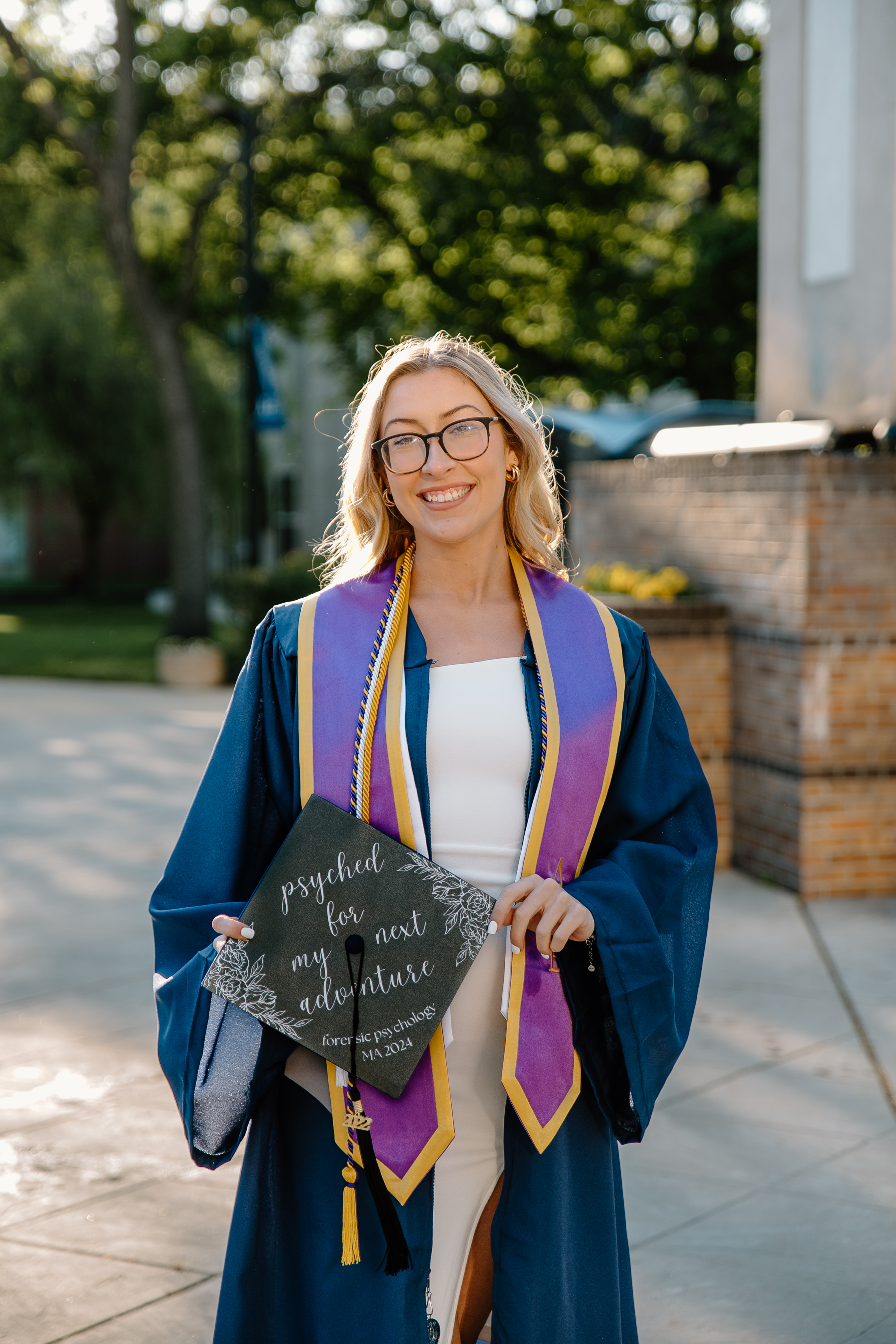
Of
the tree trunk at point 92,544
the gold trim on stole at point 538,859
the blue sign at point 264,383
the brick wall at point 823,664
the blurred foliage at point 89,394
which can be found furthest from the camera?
the tree trunk at point 92,544

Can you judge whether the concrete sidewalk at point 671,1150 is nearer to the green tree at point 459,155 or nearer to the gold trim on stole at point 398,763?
the gold trim on stole at point 398,763

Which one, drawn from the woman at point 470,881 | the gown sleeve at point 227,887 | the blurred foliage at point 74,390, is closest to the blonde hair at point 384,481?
the woman at point 470,881

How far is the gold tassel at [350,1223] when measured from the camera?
2113mm

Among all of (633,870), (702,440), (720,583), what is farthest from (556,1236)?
(702,440)

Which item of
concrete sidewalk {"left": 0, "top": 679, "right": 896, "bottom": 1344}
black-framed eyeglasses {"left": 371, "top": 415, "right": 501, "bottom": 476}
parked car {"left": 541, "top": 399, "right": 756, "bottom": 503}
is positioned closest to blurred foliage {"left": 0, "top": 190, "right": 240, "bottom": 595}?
parked car {"left": 541, "top": 399, "right": 756, "bottom": 503}

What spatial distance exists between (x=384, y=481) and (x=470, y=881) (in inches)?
28.2

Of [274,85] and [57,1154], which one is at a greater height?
[274,85]

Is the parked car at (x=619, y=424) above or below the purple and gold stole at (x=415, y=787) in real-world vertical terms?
above

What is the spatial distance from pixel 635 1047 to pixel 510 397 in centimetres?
109

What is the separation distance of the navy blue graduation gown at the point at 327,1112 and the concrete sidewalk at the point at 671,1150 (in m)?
1.07

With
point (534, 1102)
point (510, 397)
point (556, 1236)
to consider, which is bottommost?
point (556, 1236)

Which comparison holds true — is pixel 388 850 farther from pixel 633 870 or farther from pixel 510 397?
pixel 510 397

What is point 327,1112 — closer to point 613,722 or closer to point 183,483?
point 613,722

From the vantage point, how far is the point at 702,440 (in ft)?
26.2
